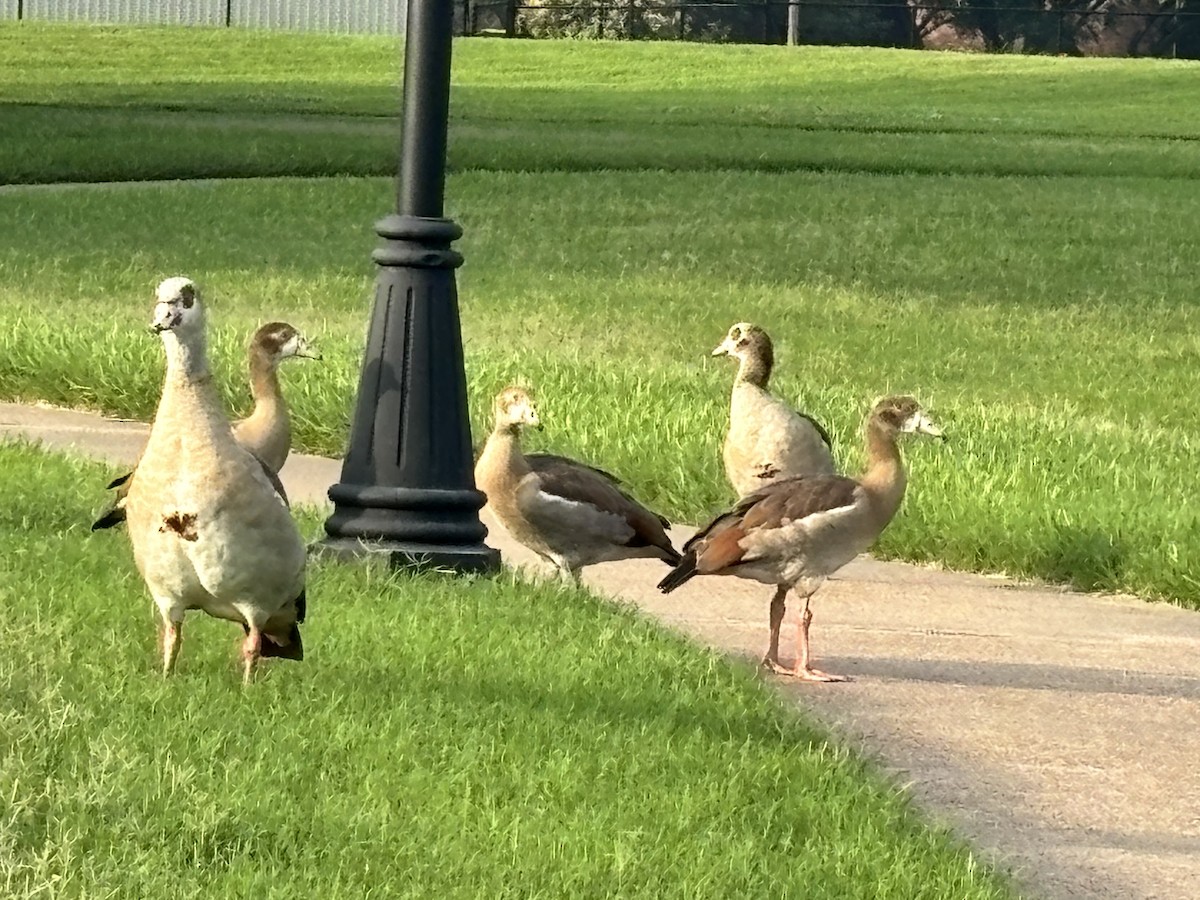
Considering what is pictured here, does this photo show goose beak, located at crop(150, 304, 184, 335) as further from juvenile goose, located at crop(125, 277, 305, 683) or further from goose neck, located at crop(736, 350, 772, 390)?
goose neck, located at crop(736, 350, 772, 390)

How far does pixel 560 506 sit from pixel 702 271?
12.4m

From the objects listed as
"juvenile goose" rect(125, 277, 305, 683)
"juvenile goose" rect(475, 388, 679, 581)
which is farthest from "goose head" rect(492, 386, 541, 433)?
"juvenile goose" rect(125, 277, 305, 683)

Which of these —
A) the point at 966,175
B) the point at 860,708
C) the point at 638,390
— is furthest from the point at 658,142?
the point at 860,708

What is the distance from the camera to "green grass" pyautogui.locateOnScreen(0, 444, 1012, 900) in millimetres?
5219

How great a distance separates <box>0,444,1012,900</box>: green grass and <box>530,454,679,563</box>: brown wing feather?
0.70 meters

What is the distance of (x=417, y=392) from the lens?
859cm

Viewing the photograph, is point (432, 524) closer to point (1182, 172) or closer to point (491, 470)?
point (491, 470)

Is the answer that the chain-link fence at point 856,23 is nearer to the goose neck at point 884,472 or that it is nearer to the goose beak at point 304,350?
the goose beak at point 304,350

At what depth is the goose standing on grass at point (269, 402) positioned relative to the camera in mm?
9445

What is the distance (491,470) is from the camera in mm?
9023

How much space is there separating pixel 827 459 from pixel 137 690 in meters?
3.75

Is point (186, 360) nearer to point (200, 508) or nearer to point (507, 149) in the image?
point (200, 508)

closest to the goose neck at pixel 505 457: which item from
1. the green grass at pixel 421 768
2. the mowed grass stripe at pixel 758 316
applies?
the green grass at pixel 421 768

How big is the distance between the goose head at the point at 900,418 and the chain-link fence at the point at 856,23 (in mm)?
62560
